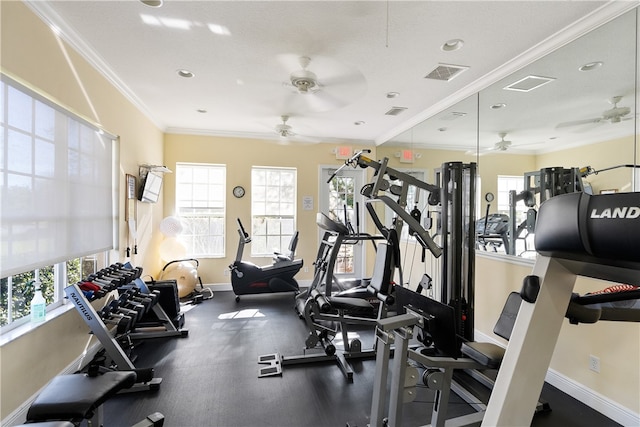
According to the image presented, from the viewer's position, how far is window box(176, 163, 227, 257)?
5465mm

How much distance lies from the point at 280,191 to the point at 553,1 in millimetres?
4521

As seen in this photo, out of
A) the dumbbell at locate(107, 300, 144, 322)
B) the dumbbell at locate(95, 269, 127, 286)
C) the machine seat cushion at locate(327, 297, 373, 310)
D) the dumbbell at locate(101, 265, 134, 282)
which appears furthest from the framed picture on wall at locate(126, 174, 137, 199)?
the machine seat cushion at locate(327, 297, 373, 310)

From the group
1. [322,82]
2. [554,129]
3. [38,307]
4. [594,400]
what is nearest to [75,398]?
[38,307]

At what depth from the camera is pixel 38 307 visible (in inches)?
86.3

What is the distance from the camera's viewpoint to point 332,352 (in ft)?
9.55

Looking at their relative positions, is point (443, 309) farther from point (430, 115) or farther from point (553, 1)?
point (430, 115)

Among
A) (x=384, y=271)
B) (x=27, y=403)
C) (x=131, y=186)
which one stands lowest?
(x=27, y=403)

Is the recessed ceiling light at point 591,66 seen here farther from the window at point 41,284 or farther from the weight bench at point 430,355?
the window at point 41,284

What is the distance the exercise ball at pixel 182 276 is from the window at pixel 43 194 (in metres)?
1.87

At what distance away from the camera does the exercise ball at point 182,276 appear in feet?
15.8

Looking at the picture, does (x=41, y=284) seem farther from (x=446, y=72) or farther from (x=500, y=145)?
(x=500, y=145)

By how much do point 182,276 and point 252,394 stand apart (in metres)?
2.98

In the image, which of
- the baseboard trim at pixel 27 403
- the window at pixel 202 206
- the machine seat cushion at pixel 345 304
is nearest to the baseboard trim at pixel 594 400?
the machine seat cushion at pixel 345 304

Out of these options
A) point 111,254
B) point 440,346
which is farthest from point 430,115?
point 111,254
